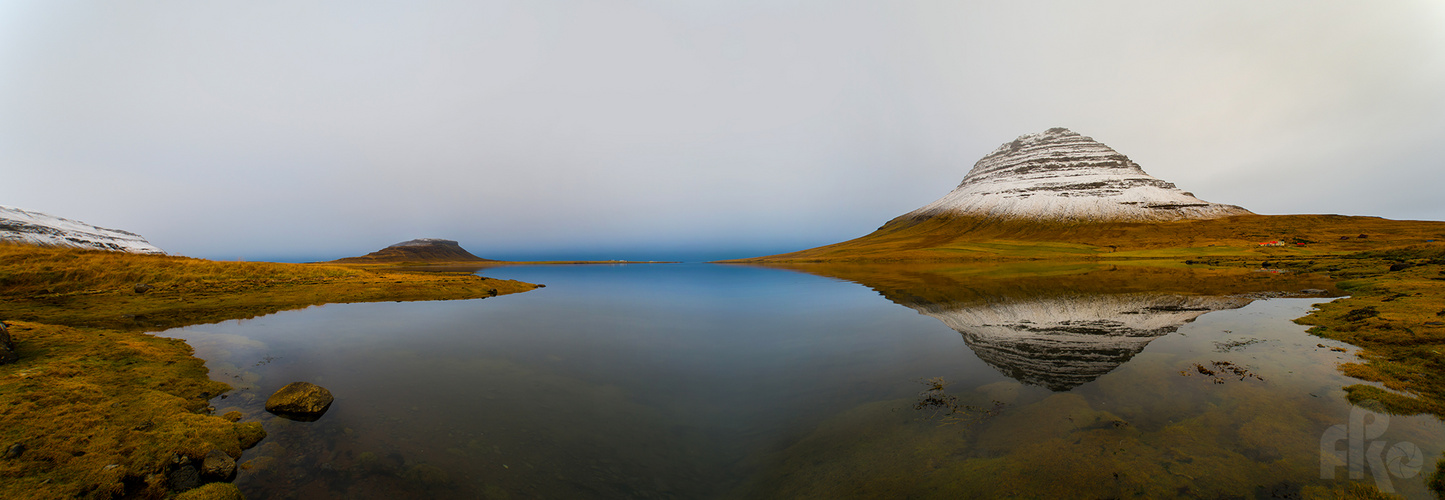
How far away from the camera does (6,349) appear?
1044 centimetres

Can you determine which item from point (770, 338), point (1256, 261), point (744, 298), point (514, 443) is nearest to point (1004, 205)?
point (1256, 261)

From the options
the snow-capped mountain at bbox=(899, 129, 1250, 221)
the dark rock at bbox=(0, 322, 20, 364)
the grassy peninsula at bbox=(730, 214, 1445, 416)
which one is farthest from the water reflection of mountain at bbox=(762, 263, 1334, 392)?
the snow-capped mountain at bbox=(899, 129, 1250, 221)

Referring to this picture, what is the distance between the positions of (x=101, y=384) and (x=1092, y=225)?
196m

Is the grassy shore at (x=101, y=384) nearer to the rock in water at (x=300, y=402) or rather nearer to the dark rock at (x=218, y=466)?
the dark rock at (x=218, y=466)

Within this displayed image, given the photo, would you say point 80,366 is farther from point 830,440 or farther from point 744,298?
point 744,298

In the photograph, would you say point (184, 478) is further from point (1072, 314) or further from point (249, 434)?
point (1072, 314)

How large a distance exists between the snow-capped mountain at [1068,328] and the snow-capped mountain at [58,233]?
79423mm

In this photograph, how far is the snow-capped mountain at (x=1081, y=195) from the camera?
151000mm

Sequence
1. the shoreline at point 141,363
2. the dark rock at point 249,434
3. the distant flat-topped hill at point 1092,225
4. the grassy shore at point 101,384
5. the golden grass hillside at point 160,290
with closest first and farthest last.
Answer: the grassy shore at point 101,384 → the shoreline at point 141,363 → the dark rock at point 249,434 → the golden grass hillside at point 160,290 → the distant flat-topped hill at point 1092,225

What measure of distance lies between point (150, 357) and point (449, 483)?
13275 mm

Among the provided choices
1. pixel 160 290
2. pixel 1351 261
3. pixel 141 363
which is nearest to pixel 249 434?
pixel 141 363
